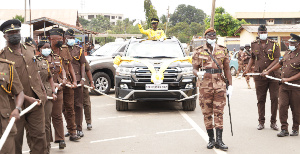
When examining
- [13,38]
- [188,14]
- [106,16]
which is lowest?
[13,38]

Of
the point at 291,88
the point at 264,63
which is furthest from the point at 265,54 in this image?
the point at 291,88

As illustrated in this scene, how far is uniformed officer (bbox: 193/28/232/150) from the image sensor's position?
6781 millimetres

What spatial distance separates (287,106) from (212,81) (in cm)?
207

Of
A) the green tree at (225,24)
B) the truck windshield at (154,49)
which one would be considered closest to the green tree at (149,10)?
the green tree at (225,24)

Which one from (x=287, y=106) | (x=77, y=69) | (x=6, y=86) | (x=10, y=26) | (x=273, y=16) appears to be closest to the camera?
(x=6, y=86)

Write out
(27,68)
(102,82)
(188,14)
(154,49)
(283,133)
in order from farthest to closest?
(188,14) → (102,82) → (154,49) → (283,133) → (27,68)

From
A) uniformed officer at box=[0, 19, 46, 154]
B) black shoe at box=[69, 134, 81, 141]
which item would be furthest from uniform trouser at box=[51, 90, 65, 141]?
uniformed officer at box=[0, 19, 46, 154]

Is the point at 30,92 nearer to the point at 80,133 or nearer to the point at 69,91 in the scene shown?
the point at 69,91

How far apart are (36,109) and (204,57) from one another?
9.70ft

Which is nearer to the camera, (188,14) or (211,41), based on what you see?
(211,41)

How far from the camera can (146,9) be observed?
67125 millimetres

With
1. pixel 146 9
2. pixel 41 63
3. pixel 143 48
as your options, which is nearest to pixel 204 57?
pixel 41 63

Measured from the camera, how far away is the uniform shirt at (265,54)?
841 centimetres

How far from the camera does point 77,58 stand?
25.6 feet
